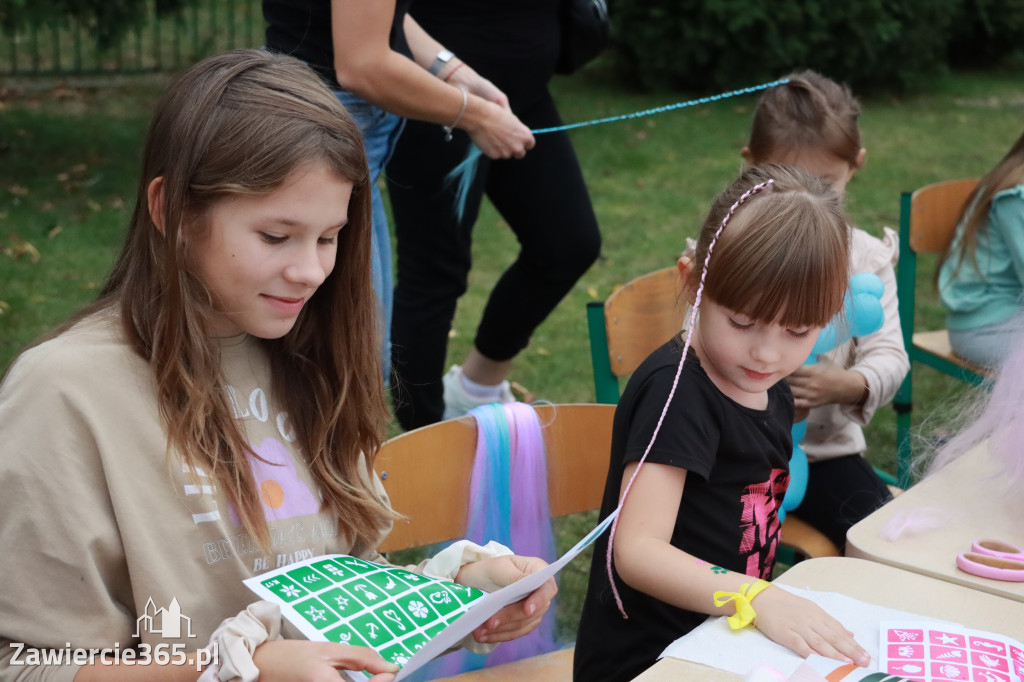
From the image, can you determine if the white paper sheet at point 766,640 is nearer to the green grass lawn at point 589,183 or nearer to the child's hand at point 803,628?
the child's hand at point 803,628

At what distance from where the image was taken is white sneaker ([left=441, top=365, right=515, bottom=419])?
129 inches

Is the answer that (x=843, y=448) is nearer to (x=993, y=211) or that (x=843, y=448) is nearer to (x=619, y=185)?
(x=993, y=211)

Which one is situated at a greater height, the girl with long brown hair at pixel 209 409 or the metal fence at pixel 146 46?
the girl with long brown hair at pixel 209 409

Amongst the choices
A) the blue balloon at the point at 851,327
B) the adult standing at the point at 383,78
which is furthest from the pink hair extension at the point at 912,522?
the adult standing at the point at 383,78

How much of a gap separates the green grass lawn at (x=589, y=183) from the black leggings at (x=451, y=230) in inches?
24.9

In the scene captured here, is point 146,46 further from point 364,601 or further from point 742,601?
point 742,601

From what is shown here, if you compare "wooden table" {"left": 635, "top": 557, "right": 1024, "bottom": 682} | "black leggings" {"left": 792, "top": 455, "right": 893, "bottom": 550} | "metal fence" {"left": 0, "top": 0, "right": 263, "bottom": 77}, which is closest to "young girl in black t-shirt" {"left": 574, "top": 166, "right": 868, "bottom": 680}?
"wooden table" {"left": 635, "top": 557, "right": 1024, "bottom": 682}

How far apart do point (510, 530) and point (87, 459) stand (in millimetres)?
752

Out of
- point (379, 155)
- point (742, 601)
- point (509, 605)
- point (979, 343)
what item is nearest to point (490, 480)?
point (509, 605)

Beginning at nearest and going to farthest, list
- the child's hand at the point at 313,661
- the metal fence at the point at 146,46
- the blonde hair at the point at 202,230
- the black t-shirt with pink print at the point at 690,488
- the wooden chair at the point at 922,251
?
the child's hand at the point at 313,661 < the blonde hair at the point at 202,230 < the black t-shirt with pink print at the point at 690,488 < the wooden chair at the point at 922,251 < the metal fence at the point at 146,46

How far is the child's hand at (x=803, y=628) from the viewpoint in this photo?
49.8 inches

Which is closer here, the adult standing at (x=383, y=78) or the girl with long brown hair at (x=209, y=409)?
the girl with long brown hair at (x=209, y=409)

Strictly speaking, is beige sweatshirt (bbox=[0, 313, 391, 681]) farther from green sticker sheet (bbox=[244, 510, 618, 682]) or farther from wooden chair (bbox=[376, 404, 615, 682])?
wooden chair (bbox=[376, 404, 615, 682])

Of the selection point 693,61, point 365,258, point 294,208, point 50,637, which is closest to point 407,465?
point 365,258
